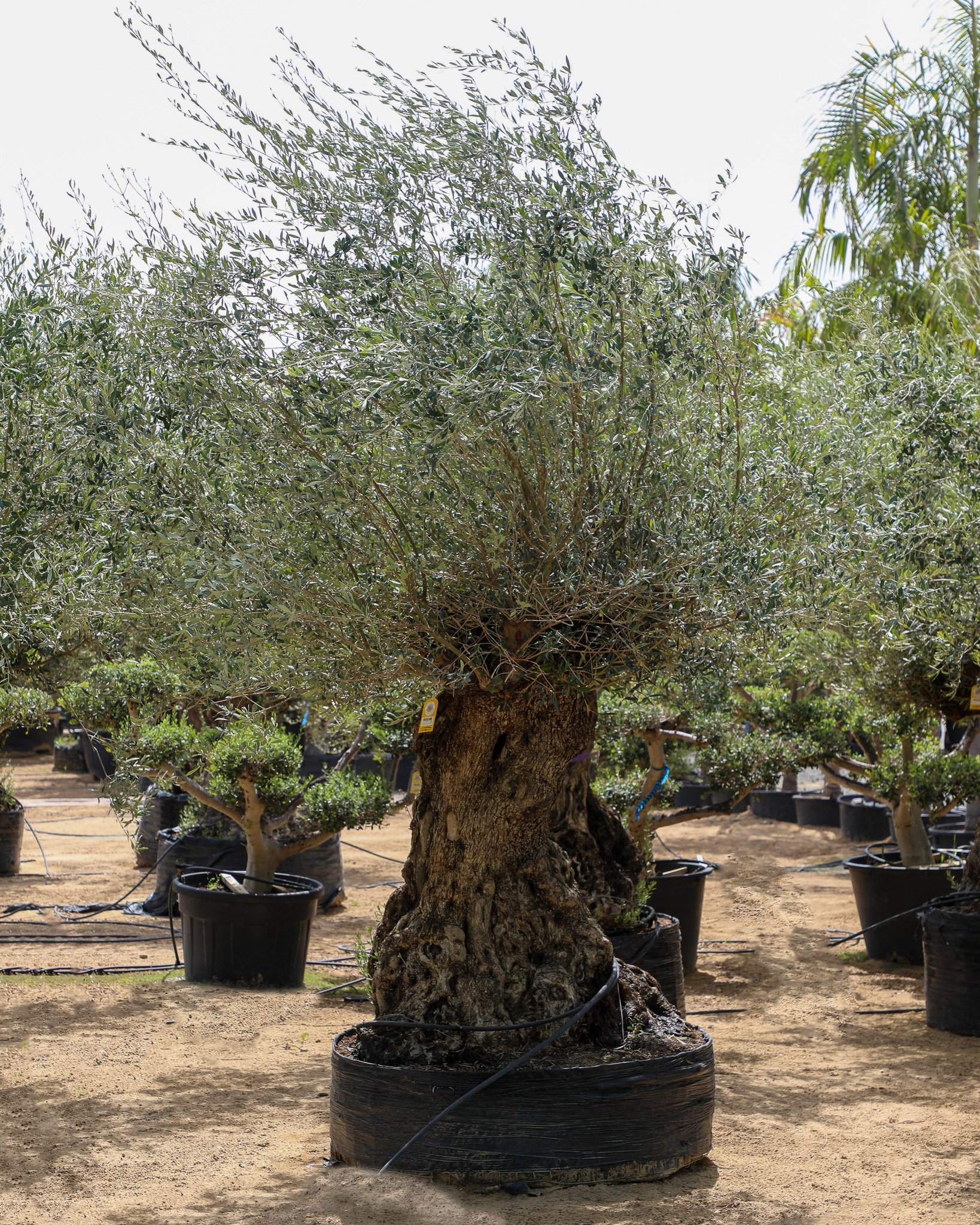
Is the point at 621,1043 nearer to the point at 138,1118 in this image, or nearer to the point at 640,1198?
the point at 640,1198

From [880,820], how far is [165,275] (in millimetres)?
15012

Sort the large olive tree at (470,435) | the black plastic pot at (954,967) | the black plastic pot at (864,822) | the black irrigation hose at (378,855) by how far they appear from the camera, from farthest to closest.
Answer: the black plastic pot at (864,822), the black irrigation hose at (378,855), the black plastic pot at (954,967), the large olive tree at (470,435)

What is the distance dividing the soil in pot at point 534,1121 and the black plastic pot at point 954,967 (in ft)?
11.1

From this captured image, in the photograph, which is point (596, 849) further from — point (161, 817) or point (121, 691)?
point (161, 817)

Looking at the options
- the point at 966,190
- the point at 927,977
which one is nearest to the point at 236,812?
the point at 927,977

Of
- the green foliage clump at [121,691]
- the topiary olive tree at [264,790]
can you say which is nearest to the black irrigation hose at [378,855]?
the topiary olive tree at [264,790]

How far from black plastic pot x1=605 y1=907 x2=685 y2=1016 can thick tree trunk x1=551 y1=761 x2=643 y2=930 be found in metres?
0.14

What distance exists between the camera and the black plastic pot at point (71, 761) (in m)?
29.3

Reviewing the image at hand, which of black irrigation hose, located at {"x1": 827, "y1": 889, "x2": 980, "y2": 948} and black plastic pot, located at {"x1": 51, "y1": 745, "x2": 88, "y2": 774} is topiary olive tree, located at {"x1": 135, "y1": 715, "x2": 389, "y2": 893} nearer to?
black irrigation hose, located at {"x1": 827, "y1": 889, "x2": 980, "y2": 948}

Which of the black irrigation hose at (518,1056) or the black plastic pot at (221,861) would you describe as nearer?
the black irrigation hose at (518,1056)

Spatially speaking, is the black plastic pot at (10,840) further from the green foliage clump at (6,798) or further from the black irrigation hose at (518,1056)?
the black irrigation hose at (518,1056)

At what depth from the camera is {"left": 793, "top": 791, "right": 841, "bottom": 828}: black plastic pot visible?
19219 mm

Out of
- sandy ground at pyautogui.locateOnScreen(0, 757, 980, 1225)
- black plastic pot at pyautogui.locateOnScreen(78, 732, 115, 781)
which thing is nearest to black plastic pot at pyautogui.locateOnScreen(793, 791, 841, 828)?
sandy ground at pyautogui.locateOnScreen(0, 757, 980, 1225)

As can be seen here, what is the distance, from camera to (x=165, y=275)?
4926 mm
